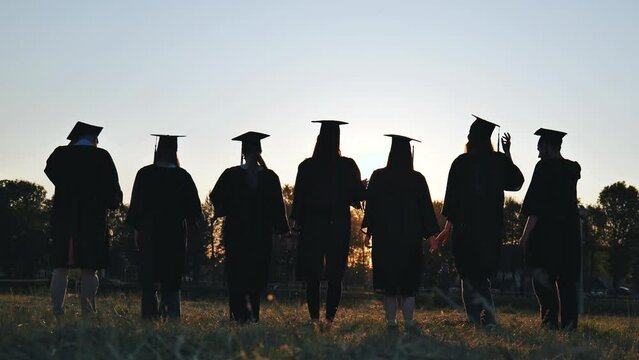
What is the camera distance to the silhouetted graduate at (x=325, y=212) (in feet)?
34.0

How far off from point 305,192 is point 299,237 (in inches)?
22.2

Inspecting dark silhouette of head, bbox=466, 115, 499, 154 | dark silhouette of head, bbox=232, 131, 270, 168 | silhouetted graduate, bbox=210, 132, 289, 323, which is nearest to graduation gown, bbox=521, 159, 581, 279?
dark silhouette of head, bbox=466, 115, 499, 154

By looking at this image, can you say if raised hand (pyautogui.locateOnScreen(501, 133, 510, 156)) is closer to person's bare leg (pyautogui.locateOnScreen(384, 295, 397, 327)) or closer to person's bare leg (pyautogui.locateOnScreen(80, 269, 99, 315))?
person's bare leg (pyautogui.locateOnScreen(384, 295, 397, 327))

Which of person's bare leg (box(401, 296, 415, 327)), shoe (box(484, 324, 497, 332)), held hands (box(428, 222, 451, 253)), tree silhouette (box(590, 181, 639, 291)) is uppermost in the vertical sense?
tree silhouette (box(590, 181, 639, 291))

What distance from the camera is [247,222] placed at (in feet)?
34.3

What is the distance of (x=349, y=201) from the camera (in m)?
10.6

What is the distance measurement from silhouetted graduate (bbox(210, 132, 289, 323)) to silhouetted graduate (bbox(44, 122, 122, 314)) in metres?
1.36

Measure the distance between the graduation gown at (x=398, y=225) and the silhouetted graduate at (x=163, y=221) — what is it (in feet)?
7.45

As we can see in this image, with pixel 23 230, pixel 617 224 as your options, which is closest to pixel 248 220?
pixel 23 230

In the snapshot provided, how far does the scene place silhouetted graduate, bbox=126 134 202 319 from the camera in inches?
409

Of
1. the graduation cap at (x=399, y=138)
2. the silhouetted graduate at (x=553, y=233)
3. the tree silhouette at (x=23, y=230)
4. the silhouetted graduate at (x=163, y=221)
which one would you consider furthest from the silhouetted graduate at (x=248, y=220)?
the tree silhouette at (x=23, y=230)

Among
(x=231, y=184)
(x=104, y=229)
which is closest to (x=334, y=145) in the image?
(x=231, y=184)

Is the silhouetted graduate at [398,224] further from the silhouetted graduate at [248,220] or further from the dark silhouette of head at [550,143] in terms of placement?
the dark silhouette of head at [550,143]

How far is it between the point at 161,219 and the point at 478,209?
3.92 metres
